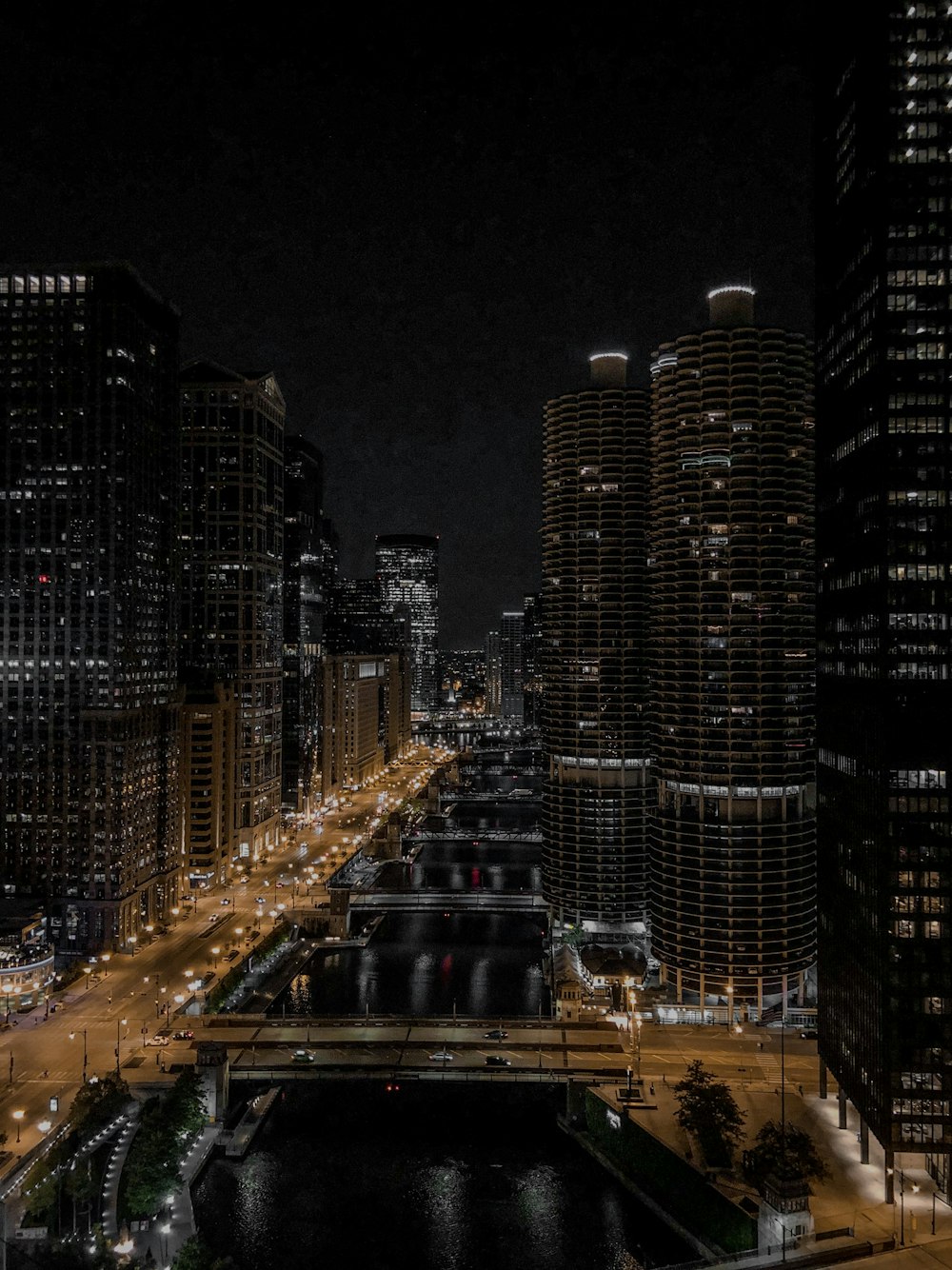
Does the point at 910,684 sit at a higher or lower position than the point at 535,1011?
higher

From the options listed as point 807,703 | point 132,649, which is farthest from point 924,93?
point 132,649

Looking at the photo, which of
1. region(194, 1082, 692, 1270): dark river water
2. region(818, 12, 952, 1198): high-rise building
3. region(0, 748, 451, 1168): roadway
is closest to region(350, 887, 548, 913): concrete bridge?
region(0, 748, 451, 1168): roadway

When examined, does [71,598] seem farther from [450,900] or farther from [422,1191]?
[422,1191]

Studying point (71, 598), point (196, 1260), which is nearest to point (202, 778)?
point (71, 598)

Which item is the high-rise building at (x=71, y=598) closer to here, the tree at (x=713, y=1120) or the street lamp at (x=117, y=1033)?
the street lamp at (x=117, y=1033)

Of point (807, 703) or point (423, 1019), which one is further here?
point (807, 703)

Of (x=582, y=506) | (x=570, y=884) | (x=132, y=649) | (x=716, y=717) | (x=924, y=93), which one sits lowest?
(x=570, y=884)

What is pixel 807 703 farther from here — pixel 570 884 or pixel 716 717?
pixel 570 884
